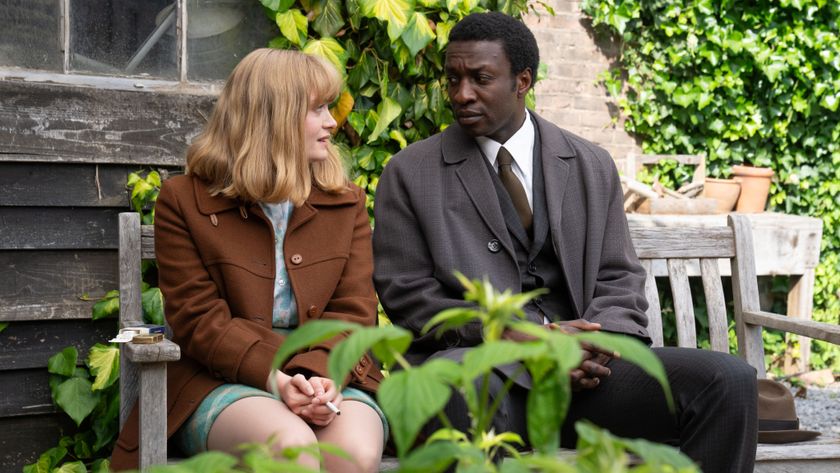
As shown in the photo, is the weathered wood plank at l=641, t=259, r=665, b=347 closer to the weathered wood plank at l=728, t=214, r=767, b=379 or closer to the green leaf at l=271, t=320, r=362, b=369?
the weathered wood plank at l=728, t=214, r=767, b=379

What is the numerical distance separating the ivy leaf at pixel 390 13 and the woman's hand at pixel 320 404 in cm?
155

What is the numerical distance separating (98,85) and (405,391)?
112 inches

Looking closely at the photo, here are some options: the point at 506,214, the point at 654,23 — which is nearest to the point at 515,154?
the point at 506,214

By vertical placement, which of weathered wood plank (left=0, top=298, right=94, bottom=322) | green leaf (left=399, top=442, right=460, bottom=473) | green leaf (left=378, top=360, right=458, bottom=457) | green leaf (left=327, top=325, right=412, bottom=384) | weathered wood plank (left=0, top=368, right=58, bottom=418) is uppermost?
green leaf (left=327, top=325, right=412, bottom=384)

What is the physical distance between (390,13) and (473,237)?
1.13m

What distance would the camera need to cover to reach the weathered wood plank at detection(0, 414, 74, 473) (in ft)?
11.4

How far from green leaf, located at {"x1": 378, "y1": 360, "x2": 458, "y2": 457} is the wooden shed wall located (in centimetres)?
269

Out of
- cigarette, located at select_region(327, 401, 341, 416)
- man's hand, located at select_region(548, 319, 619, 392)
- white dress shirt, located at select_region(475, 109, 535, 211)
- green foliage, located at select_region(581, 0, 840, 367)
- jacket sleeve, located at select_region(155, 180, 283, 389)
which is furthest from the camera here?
green foliage, located at select_region(581, 0, 840, 367)

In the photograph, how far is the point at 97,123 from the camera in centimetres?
347

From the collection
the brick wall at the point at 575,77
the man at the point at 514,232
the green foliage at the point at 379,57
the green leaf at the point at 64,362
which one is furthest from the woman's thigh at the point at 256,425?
the brick wall at the point at 575,77

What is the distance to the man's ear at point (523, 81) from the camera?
302 cm

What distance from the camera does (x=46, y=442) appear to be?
355cm

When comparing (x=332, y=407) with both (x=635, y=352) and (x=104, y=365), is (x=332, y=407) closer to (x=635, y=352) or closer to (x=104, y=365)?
(x=104, y=365)

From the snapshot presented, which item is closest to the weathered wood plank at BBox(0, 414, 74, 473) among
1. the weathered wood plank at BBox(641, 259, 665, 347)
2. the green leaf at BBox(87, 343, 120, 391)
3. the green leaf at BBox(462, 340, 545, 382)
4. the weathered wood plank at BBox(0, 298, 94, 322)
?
the green leaf at BBox(87, 343, 120, 391)
